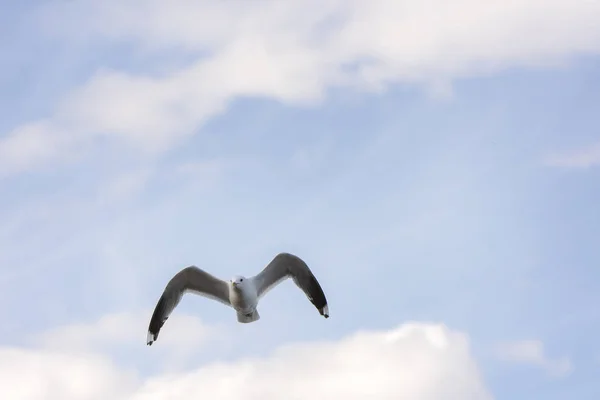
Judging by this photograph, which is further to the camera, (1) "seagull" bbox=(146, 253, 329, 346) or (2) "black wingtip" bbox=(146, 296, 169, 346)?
(2) "black wingtip" bbox=(146, 296, 169, 346)

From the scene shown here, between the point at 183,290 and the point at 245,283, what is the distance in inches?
84.9

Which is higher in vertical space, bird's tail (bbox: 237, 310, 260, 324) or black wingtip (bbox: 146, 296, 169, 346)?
black wingtip (bbox: 146, 296, 169, 346)

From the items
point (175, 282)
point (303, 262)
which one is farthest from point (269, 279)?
point (175, 282)

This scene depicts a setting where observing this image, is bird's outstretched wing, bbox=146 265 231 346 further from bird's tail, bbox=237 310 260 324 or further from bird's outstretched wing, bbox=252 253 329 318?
bird's outstretched wing, bbox=252 253 329 318

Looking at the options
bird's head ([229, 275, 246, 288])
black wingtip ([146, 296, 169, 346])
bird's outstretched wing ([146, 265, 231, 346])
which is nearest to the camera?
bird's head ([229, 275, 246, 288])

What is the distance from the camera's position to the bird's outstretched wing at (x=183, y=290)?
21.2 m

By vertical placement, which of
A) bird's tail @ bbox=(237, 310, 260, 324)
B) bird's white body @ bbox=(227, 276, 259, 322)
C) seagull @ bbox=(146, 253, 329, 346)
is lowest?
bird's tail @ bbox=(237, 310, 260, 324)

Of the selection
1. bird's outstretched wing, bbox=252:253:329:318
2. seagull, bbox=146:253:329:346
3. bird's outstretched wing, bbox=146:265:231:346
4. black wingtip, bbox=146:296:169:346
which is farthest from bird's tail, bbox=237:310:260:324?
black wingtip, bbox=146:296:169:346

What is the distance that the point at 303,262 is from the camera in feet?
68.9

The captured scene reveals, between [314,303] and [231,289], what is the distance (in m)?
2.29

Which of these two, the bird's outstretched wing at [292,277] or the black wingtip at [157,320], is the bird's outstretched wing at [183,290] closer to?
the black wingtip at [157,320]

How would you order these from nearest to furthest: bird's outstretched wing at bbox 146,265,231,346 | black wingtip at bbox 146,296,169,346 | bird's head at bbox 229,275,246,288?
bird's head at bbox 229,275,246,288 < bird's outstretched wing at bbox 146,265,231,346 < black wingtip at bbox 146,296,169,346

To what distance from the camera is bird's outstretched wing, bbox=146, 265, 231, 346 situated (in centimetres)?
2117

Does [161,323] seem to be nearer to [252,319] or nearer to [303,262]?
[252,319]
